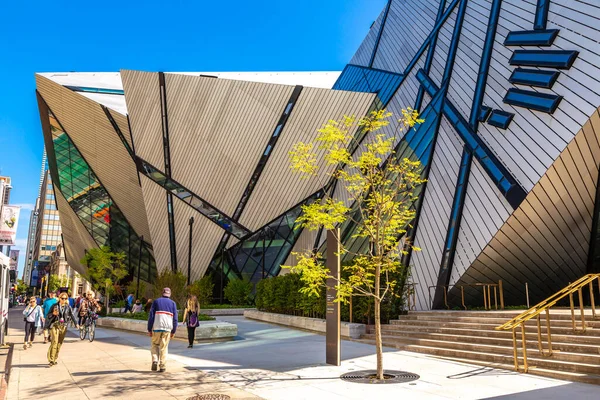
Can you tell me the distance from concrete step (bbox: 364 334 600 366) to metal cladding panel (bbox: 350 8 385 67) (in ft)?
81.5

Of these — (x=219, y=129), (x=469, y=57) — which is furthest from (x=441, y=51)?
(x=219, y=129)

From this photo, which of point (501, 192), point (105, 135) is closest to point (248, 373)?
point (501, 192)

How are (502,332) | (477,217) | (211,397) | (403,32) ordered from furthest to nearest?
(403,32) < (477,217) < (502,332) < (211,397)

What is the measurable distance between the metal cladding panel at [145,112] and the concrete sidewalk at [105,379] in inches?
876

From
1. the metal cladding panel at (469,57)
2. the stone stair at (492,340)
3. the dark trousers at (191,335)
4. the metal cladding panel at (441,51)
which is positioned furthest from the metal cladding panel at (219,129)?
the stone stair at (492,340)

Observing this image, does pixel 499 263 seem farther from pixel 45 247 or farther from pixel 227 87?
pixel 45 247

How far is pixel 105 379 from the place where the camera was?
9156 millimetres

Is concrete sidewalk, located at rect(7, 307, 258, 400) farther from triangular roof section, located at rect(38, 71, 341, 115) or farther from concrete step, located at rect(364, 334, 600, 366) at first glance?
triangular roof section, located at rect(38, 71, 341, 115)

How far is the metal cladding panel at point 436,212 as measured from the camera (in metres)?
16.5

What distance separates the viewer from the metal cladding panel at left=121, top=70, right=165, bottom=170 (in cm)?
3297

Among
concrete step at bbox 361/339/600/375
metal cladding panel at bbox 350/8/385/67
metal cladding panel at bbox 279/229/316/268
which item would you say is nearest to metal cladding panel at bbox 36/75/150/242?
metal cladding panel at bbox 279/229/316/268

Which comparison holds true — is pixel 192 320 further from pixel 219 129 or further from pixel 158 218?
pixel 158 218

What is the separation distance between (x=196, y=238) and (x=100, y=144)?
1242 centimetres

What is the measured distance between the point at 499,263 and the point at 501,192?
2472mm
